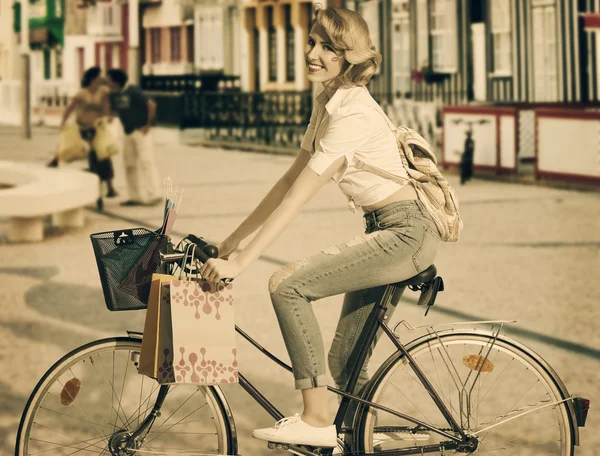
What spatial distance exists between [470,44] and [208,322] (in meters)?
25.2

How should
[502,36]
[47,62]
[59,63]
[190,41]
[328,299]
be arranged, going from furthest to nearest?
[47,62], [59,63], [190,41], [502,36], [328,299]

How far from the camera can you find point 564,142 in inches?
695

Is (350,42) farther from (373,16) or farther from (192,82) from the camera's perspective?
(192,82)

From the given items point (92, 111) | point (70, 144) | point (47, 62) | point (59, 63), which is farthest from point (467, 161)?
point (47, 62)

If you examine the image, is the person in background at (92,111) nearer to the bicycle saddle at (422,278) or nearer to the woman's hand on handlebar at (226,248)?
the woman's hand on handlebar at (226,248)

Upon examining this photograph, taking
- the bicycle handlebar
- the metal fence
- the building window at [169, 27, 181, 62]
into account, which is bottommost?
the bicycle handlebar

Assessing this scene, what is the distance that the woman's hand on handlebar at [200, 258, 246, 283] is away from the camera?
376 centimetres

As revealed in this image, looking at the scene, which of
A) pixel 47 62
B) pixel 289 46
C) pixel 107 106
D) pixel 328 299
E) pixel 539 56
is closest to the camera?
pixel 328 299

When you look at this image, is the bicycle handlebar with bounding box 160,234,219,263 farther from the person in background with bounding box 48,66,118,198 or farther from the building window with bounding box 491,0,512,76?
the building window with bounding box 491,0,512,76

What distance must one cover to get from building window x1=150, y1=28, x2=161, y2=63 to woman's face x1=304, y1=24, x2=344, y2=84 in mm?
47429

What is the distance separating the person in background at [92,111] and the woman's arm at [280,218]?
1208 cm

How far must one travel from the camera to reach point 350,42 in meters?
3.88

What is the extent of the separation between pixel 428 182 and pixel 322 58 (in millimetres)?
525

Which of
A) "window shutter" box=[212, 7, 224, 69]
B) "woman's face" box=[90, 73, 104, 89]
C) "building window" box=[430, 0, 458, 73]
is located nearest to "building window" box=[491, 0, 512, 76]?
"building window" box=[430, 0, 458, 73]
